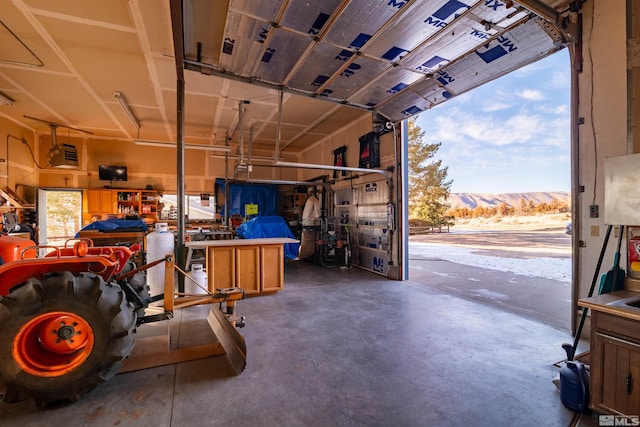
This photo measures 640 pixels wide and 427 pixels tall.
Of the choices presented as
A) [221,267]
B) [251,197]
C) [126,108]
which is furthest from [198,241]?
[251,197]

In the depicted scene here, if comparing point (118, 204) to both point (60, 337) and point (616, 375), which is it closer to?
point (60, 337)

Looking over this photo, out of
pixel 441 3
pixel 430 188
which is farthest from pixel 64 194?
pixel 430 188

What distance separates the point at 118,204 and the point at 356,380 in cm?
980

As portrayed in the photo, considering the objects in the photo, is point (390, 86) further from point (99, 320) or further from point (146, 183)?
point (146, 183)

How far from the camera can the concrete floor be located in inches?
76.9

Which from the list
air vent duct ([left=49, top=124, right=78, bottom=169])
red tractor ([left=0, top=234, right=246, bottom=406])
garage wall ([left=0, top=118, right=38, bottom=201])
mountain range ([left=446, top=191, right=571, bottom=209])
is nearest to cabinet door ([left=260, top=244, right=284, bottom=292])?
red tractor ([left=0, top=234, right=246, bottom=406])

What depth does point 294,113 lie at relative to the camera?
279 inches

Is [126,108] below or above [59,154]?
above

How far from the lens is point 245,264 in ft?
16.1

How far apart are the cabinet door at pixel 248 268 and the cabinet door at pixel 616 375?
167 inches

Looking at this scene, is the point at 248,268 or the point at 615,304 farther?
the point at 248,268

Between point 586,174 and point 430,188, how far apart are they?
19.6m

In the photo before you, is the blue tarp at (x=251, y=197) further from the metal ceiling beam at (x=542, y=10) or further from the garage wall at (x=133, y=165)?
the metal ceiling beam at (x=542, y=10)

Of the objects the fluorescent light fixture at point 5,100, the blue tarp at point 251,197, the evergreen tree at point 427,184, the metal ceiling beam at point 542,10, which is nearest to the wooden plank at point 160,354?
the metal ceiling beam at point 542,10
